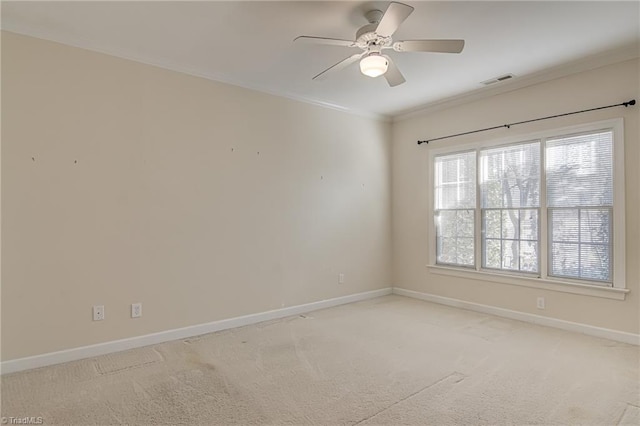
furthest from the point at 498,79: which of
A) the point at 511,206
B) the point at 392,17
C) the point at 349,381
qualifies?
the point at 349,381

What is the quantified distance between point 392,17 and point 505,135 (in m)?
2.76

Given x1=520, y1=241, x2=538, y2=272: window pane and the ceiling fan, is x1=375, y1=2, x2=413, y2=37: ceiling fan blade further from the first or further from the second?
x1=520, y1=241, x2=538, y2=272: window pane

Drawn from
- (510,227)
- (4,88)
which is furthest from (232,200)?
(510,227)

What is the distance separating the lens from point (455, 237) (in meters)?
4.95

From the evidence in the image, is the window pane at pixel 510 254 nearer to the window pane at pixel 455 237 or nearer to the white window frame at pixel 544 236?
the white window frame at pixel 544 236

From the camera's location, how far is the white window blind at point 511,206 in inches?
163

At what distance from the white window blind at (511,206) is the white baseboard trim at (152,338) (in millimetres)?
2098

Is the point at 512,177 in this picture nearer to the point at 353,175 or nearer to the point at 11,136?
the point at 353,175

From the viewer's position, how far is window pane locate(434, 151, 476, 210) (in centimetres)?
477

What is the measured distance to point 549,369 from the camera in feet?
9.46

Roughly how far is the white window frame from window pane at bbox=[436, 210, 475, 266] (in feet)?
0.27

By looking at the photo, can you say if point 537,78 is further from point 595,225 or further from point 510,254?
point 510,254

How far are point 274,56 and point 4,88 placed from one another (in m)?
2.21

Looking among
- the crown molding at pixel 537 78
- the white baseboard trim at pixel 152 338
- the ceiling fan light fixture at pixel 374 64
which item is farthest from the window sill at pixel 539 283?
the ceiling fan light fixture at pixel 374 64
